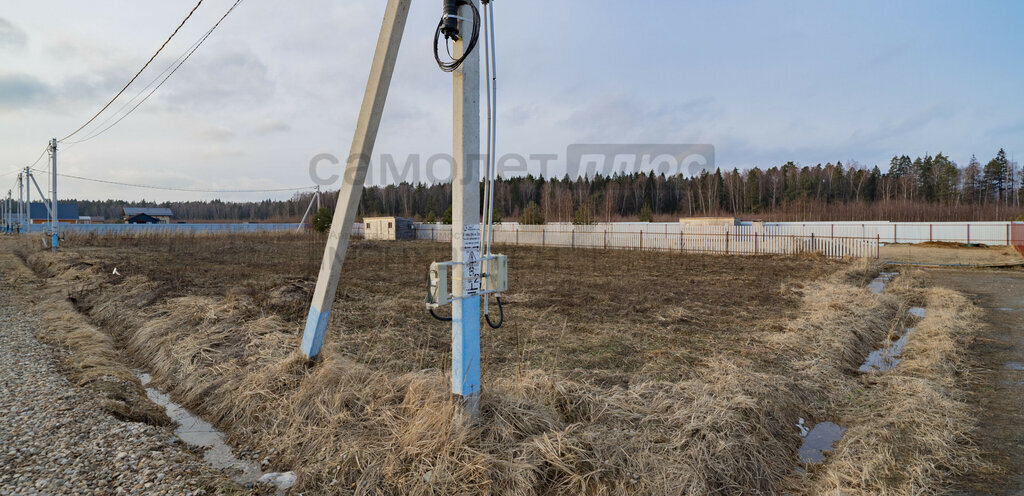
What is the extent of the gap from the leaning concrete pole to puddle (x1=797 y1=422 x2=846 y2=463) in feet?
12.9

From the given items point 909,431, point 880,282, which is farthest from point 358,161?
point 880,282

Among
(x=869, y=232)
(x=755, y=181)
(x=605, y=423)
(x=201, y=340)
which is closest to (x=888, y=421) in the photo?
(x=605, y=423)

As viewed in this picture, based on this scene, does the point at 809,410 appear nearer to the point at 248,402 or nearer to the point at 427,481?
the point at 427,481

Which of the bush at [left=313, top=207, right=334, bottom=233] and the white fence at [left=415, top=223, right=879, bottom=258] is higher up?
the bush at [left=313, top=207, right=334, bottom=233]

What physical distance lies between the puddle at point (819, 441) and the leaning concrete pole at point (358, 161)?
12.9 ft

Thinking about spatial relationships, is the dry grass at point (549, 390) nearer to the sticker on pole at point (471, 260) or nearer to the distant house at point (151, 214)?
the sticker on pole at point (471, 260)

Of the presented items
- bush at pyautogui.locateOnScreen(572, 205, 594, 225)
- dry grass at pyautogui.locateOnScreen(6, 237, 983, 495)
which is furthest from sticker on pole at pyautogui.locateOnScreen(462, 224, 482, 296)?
bush at pyautogui.locateOnScreen(572, 205, 594, 225)

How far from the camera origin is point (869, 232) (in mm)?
26078

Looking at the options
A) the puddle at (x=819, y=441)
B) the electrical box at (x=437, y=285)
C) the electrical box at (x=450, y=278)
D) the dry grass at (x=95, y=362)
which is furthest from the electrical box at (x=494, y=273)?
the dry grass at (x=95, y=362)

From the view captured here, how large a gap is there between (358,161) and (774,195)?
65.6 metres

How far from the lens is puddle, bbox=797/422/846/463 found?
11.9ft

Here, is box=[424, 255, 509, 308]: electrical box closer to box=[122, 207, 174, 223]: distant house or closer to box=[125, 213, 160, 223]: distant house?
box=[125, 213, 160, 223]: distant house

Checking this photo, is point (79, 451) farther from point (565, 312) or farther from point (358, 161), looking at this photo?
point (565, 312)

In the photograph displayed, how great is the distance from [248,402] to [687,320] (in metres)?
6.39
